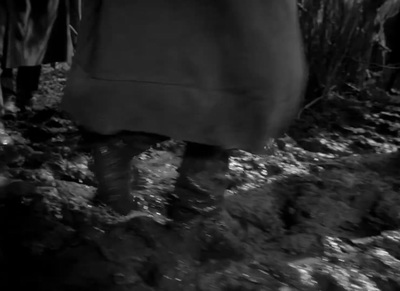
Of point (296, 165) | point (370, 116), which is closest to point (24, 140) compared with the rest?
point (296, 165)

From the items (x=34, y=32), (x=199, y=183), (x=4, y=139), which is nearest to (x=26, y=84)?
(x=34, y=32)

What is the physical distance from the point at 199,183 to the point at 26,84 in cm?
178

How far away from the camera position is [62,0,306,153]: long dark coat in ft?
6.10

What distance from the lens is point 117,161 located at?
2.03 m

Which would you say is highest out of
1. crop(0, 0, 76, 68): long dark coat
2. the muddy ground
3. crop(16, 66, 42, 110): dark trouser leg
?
crop(0, 0, 76, 68): long dark coat

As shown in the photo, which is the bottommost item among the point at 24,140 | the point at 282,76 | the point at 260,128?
the point at 24,140

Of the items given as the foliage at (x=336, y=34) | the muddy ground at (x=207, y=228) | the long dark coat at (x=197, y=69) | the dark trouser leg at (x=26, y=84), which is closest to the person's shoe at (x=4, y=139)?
the muddy ground at (x=207, y=228)

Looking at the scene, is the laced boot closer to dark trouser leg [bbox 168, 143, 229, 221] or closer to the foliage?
dark trouser leg [bbox 168, 143, 229, 221]

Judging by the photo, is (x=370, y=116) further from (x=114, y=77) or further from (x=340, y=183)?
(x=114, y=77)

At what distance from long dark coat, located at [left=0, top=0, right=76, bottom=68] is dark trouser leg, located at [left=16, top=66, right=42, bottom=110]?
180 mm

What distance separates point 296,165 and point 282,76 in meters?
1.21

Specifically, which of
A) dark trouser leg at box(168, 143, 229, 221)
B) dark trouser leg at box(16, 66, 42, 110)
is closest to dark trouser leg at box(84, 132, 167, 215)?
dark trouser leg at box(168, 143, 229, 221)

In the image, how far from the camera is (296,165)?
3.06 m

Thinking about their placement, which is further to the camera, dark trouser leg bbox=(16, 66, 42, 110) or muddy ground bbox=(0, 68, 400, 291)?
dark trouser leg bbox=(16, 66, 42, 110)
